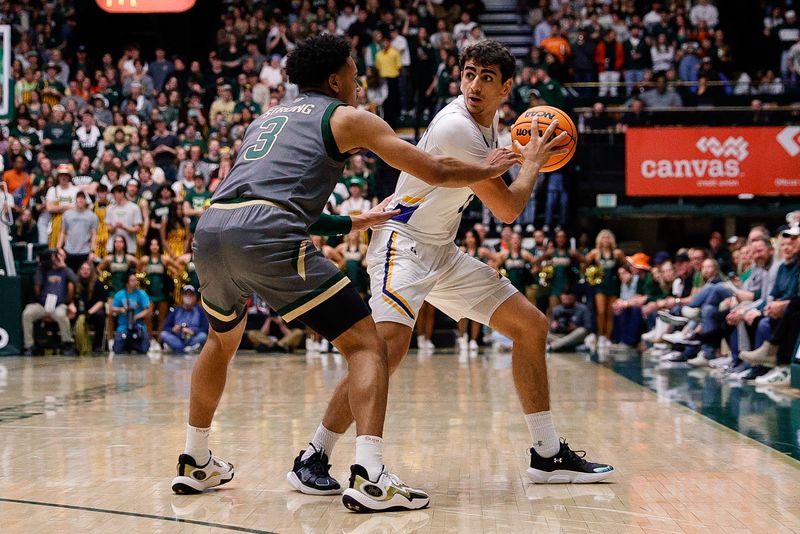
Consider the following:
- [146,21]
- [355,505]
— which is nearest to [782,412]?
[355,505]

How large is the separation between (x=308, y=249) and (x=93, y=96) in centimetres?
1621

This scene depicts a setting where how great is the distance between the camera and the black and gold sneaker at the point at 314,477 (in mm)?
4766

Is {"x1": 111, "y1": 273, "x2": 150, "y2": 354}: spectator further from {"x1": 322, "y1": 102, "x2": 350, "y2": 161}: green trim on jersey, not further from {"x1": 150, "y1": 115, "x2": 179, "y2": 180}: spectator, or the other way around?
{"x1": 322, "y1": 102, "x2": 350, "y2": 161}: green trim on jersey

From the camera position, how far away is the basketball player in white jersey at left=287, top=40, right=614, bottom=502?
16.4 feet

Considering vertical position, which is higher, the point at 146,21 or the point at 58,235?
the point at 146,21

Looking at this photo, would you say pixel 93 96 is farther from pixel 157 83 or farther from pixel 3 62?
pixel 3 62

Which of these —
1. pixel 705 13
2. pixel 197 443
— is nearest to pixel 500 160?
pixel 197 443

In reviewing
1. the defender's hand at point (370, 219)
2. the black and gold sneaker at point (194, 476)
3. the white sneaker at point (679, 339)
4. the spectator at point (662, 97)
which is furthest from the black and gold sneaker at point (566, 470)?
the spectator at point (662, 97)

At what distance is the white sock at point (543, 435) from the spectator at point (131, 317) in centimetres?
1102

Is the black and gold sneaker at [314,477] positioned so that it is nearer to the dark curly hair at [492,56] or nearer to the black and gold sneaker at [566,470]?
the black and gold sneaker at [566,470]

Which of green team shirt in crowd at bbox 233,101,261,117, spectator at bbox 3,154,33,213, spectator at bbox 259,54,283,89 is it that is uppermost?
spectator at bbox 259,54,283,89

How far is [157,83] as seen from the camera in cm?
2055

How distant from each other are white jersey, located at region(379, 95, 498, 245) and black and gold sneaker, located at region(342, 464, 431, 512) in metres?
1.37

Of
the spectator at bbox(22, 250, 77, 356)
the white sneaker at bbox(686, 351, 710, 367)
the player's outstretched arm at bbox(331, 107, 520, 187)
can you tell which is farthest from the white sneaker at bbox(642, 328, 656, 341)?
the player's outstretched arm at bbox(331, 107, 520, 187)
